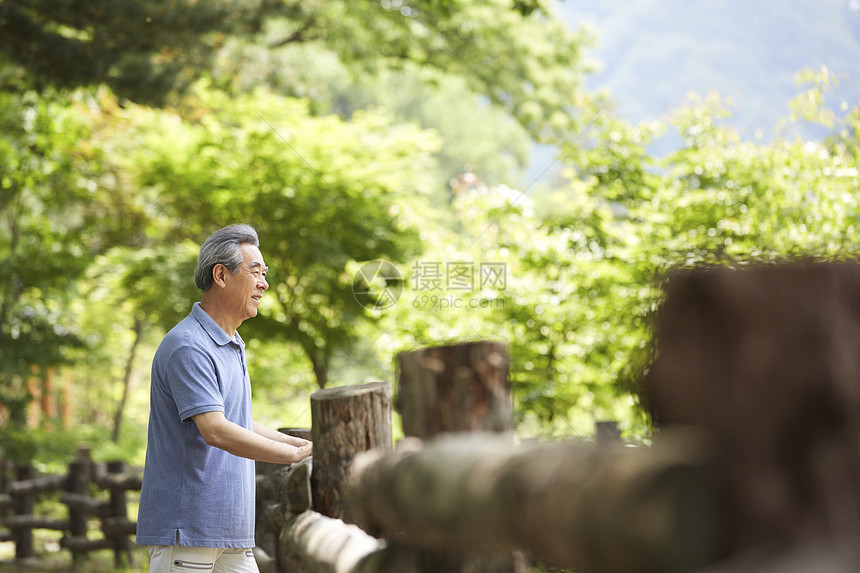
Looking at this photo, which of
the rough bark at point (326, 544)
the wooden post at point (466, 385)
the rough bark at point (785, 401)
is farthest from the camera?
the rough bark at point (326, 544)

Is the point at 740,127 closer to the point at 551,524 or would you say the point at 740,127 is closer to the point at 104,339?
the point at 551,524

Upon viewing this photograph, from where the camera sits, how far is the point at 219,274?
178 centimetres

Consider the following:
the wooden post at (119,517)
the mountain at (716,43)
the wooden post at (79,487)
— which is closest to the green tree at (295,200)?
the wooden post at (79,487)

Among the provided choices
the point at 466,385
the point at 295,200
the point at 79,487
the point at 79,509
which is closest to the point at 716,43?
the point at 295,200

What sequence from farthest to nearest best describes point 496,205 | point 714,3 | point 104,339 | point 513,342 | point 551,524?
point 714,3 < point 104,339 < point 496,205 < point 513,342 < point 551,524

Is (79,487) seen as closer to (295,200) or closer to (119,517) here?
(119,517)

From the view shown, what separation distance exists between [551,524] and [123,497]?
5.66m

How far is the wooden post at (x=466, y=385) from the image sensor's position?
998mm

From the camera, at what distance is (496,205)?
683 centimetres

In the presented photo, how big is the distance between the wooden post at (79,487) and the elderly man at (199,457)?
5.00 metres

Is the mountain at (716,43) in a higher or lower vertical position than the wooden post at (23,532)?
higher

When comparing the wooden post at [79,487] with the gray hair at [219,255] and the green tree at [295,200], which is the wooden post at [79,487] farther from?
the gray hair at [219,255]

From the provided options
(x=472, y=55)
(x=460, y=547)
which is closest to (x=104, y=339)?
(x=472, y=55)

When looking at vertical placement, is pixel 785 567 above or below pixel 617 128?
below
